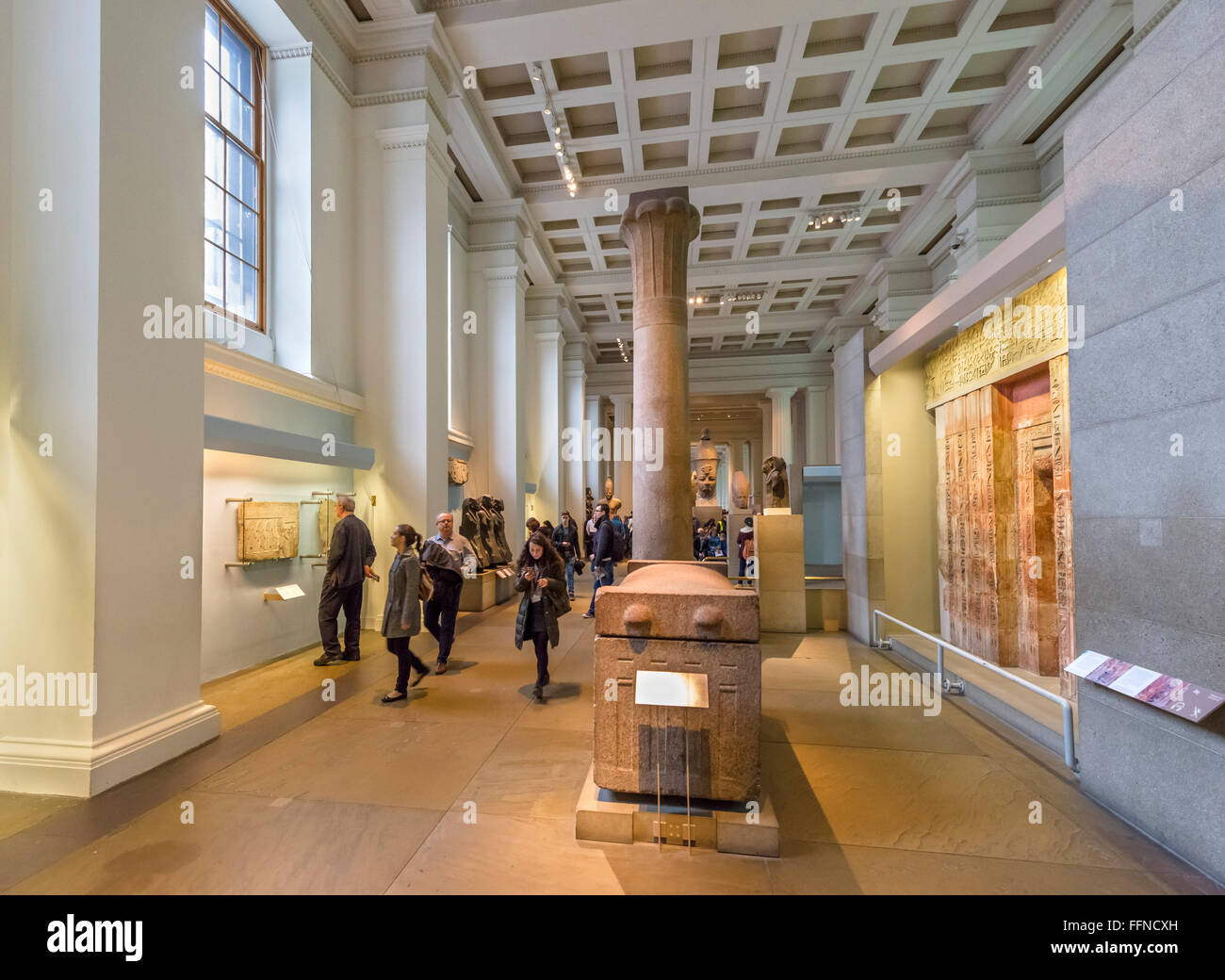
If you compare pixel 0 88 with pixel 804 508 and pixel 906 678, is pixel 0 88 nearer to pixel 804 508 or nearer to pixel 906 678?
pixel 906 678

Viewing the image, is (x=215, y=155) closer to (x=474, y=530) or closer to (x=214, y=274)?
(x=214, y=274)

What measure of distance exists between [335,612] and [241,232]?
498cm

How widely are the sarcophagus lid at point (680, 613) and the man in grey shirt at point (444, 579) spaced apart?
311cm

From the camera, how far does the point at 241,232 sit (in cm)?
731

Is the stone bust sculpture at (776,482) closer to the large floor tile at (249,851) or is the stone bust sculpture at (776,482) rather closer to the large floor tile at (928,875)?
the large floor tile at (928,875)

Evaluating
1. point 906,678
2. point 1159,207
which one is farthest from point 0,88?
point 906,678

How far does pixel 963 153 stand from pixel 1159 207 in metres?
10.3

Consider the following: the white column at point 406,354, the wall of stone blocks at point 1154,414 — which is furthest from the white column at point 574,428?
the wall of stone blocks at point 1154,414

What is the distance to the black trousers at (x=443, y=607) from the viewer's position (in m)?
6.01

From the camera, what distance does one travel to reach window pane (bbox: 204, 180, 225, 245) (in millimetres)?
6703

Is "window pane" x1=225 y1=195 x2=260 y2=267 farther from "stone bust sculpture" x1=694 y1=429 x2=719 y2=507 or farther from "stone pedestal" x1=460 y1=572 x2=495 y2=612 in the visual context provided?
"stone bust sculpture" x1=694 y1=429 x2=719 y2=507

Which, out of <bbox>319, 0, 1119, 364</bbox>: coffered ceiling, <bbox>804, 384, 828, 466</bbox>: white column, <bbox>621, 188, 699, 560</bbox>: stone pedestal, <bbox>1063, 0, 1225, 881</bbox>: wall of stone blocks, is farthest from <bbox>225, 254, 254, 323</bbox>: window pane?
<bbox>804, 384, 828, 466</bbox>: white column

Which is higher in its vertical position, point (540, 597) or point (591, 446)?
point (591, 446)

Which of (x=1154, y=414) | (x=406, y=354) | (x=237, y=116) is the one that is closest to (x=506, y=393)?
(x=406, y=354)
